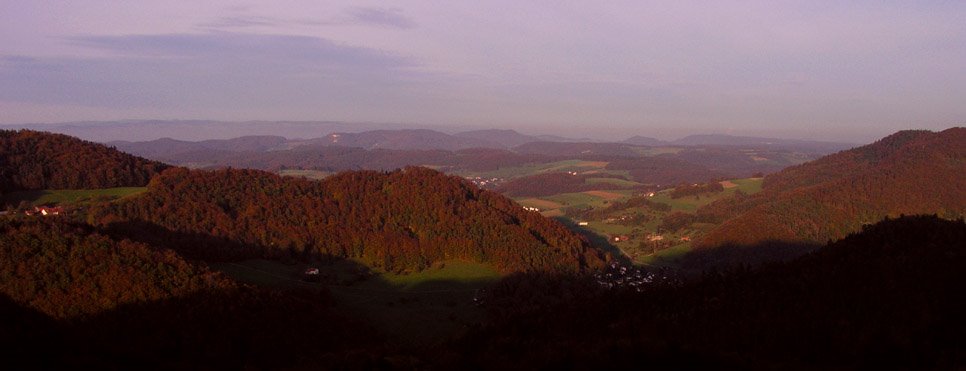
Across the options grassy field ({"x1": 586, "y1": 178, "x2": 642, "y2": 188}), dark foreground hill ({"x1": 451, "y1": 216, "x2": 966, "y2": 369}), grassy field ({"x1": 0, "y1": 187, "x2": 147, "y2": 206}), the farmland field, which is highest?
dark foreground hill ({"x1": 451, "y1": 216, "x2": 966, "y2": 369})

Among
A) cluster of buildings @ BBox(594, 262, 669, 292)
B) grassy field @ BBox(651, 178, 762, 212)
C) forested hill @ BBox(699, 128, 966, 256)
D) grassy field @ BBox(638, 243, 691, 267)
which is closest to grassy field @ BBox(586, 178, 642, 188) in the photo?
grassy field @ BBox(651, 178, 762, 212)

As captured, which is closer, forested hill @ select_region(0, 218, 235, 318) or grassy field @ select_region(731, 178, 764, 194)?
forested hill @ select_region(0, 218, 235, 318)

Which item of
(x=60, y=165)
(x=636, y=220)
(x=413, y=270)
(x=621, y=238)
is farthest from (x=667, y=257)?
(x=60, y=165)

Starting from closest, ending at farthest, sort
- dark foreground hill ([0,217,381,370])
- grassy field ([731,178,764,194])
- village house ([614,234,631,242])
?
dark foreground hill ([0,217,381,370])
village house ([614,234,631,242])
grassy field ([731,178,764,194])

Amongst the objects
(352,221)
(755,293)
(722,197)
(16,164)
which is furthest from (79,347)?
(722,197)

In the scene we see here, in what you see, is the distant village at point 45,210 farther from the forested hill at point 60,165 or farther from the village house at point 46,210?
the forested hill at point 60,165

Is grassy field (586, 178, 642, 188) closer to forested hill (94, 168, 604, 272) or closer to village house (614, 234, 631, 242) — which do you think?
village house (614, 234, 631, 242)

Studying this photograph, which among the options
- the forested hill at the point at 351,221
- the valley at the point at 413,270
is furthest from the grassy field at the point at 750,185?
the forested hill at the point at 351,221
